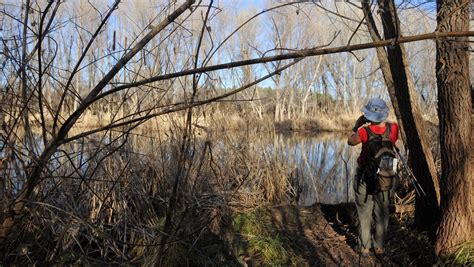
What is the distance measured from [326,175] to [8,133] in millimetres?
8644

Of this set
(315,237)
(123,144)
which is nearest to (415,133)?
(315,237)

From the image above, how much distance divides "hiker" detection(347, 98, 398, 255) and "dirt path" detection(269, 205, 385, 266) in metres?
0.21

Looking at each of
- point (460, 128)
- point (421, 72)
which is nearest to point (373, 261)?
point (460, 128)

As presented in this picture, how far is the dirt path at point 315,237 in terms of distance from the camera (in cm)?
461

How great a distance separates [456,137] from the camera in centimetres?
419

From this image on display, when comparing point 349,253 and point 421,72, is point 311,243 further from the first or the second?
point 421,72

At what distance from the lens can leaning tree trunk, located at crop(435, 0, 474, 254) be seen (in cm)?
414

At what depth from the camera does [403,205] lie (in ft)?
19.5

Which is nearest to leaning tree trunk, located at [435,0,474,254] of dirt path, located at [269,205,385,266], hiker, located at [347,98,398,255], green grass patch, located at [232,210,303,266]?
hiker, located at [347,98,398,255]

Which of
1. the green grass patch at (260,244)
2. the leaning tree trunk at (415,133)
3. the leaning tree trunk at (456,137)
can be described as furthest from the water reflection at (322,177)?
the leaning tree trunk at (456,137)

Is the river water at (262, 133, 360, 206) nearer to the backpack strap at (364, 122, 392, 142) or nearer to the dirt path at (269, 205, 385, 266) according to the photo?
the dirt path at (269, 205, 385, 266)

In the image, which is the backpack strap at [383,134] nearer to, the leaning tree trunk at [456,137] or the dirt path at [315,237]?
the leaning tree trunk at [456,137]

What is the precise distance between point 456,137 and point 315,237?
1.87 m

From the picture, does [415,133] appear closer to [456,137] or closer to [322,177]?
[456,137]
